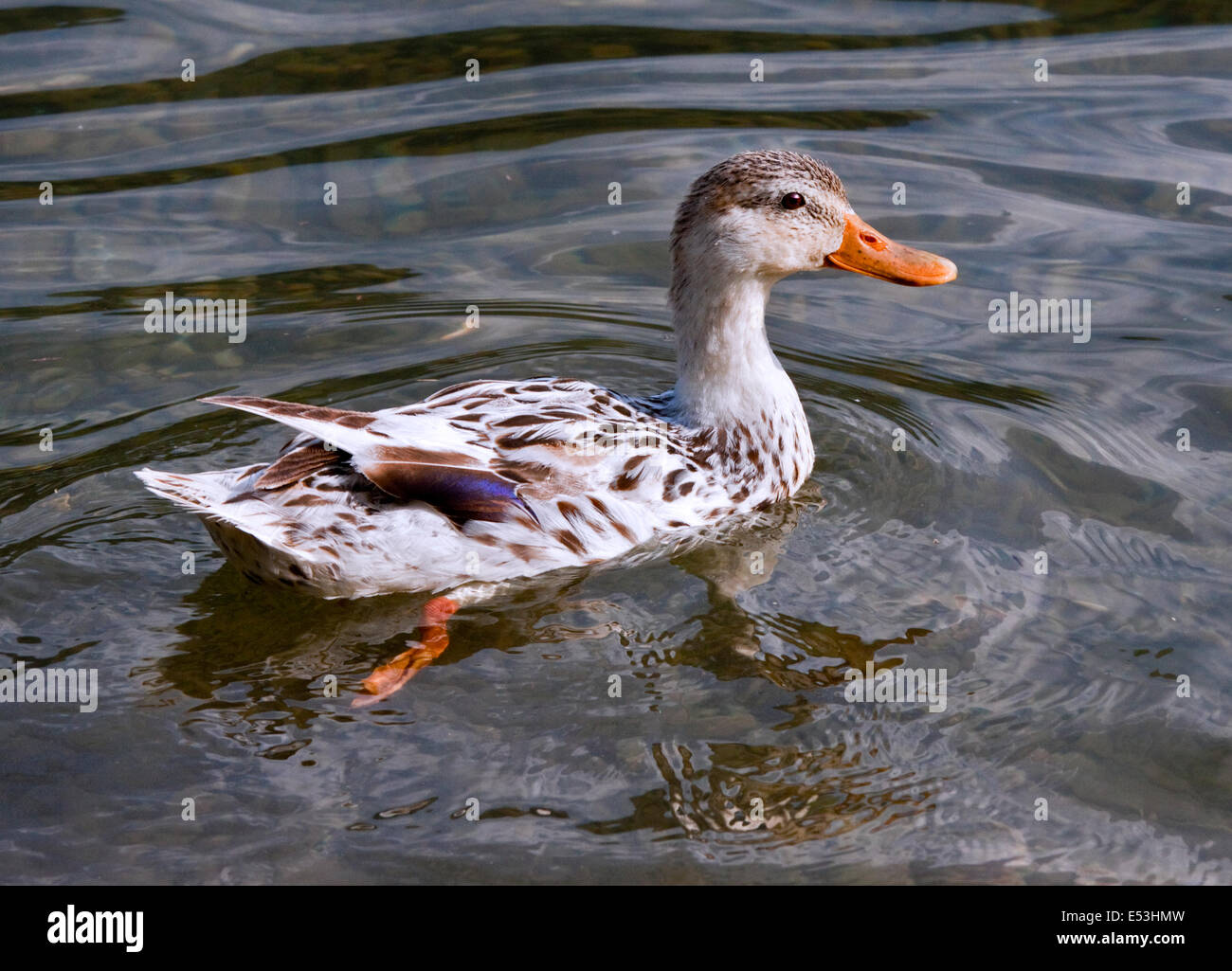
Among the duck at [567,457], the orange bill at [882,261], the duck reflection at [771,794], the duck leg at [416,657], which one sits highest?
the orange bill at [882,261]

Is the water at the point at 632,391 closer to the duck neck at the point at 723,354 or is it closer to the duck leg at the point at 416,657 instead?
the duck leg at the point at 416,657

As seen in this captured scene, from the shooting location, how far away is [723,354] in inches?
281

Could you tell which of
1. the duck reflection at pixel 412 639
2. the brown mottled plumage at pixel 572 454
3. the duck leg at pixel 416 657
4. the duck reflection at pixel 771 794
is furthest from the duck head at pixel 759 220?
the duck reflection at pixel 771 794

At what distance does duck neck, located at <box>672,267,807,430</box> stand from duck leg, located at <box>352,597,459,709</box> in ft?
5.44

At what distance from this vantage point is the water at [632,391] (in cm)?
537

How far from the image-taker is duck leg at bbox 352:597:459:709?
5934 millimetres

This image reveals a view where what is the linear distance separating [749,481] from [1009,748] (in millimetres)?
1962

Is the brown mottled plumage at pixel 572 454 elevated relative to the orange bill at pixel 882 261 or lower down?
lower down

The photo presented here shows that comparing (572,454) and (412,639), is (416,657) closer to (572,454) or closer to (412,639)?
(412,639)

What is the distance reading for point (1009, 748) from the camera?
5.68 metres

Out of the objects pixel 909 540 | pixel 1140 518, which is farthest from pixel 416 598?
pixel 1140 518

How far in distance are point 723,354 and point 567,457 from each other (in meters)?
1.11

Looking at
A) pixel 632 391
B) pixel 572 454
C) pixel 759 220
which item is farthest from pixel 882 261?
pixel 572 454

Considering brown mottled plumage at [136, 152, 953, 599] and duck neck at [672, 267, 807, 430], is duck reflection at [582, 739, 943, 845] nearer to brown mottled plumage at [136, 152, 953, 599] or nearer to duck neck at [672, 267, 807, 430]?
brown mottled plumage at [136, 152, 953, 599]
